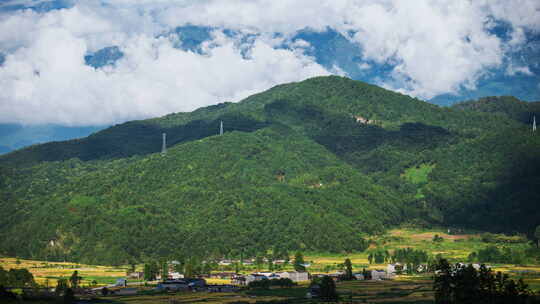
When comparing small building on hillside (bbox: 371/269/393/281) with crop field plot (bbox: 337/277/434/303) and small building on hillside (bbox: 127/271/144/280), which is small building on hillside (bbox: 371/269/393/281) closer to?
Answer: crop field plot (bbox: 337/277/434/303)

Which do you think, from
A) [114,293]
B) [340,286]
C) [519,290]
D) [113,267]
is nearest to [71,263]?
[113,267]

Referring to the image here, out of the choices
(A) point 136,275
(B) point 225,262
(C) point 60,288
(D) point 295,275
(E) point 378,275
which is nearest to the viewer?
(C) point 60,288

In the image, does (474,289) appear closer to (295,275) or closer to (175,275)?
(295,275)

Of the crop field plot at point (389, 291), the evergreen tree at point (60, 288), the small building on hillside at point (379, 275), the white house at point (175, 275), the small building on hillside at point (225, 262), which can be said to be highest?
the small building on hillside at point (225, 262)

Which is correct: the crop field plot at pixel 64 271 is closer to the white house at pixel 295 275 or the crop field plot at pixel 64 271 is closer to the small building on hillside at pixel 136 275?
the small building on hillside at pixel 136 275

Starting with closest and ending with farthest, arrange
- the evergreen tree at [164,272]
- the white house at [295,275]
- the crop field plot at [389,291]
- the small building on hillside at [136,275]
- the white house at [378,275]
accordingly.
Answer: the crop field plot at [389,291] < the white house at [295,275] < the white house at [378,275] < the evergreen tree at [164,272] < the small building on hillside at [136,275]

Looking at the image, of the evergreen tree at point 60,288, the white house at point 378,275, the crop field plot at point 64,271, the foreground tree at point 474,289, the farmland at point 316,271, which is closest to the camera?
the foreground tree at point 474,289

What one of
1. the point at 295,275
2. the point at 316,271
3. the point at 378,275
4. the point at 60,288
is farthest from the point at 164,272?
the point at 378,275

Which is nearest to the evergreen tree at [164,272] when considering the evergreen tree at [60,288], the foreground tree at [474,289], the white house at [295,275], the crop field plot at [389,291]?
the white house at [295,275]

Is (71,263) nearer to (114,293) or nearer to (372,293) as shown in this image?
(114,293)

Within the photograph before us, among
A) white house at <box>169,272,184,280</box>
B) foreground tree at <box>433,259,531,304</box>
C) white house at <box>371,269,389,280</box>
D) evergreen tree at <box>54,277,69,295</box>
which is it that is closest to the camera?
foreground tree at <box>433,259,531,304</box>

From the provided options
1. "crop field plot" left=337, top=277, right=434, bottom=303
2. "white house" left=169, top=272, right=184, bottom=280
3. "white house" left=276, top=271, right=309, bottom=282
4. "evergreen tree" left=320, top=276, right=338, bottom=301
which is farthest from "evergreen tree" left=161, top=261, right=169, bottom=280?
"evergreen tree" left=320, top=276, right=338, bottom=301

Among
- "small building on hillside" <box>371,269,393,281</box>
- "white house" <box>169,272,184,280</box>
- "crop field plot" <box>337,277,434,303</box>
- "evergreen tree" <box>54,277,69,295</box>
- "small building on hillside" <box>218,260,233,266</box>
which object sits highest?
"small building on hillside" <box>218,260,233,266</box>

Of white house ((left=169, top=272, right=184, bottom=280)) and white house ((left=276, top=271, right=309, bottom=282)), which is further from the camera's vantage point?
white house ((left=169, top=272, right=184, bottom=280))
